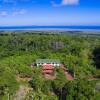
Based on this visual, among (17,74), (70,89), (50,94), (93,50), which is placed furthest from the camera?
(93,50)

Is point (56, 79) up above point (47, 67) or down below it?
above

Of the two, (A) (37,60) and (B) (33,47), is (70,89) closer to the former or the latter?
(A) (37,60)

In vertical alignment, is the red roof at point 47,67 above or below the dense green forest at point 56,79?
below

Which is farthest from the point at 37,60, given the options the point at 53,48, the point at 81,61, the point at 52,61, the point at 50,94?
the point at 50,94

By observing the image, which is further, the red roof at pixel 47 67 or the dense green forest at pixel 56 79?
the red roof at pixel 47 67

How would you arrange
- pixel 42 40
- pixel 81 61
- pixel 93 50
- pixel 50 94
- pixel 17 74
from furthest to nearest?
pixel 42 40, pixel 93 50, pixel 81 61, pixel 17 74, pixel 50 94

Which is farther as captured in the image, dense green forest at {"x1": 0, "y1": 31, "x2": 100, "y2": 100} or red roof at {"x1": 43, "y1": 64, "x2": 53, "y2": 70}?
red roof at {"x1": 43, "y1": 64, "x2": 53, "y2": 70}

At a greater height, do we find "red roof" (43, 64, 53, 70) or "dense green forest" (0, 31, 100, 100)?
"dense green forest" (0, 31, 100, 100)

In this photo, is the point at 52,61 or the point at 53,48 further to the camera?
the point at 53,48

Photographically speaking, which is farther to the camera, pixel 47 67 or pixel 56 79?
pixel 47 67

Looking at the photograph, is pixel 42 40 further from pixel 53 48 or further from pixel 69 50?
pixel 69 50
